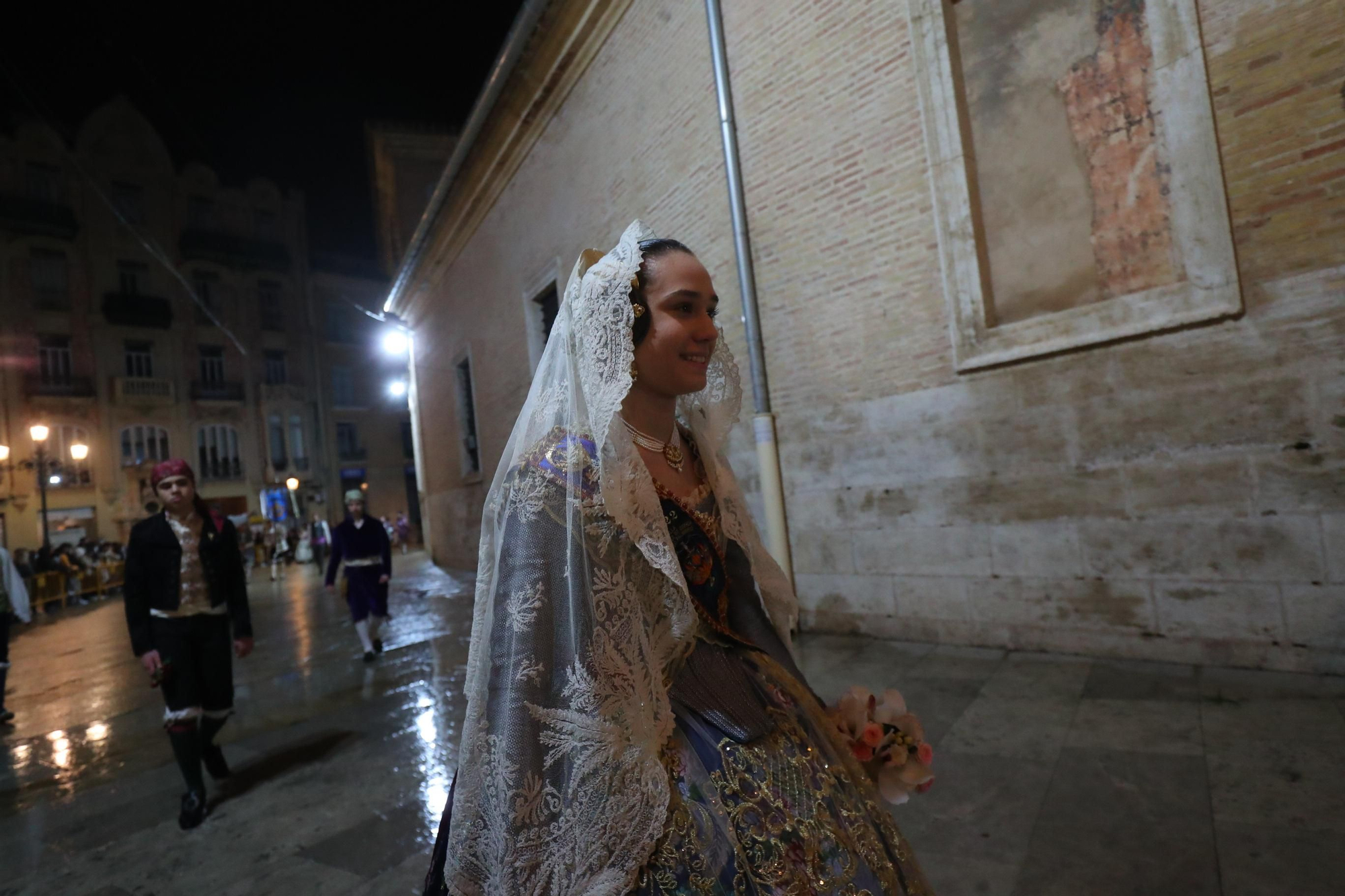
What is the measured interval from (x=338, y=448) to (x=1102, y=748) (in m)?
37.0

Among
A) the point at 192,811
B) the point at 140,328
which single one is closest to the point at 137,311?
the point at 140,328

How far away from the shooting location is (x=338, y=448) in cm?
3462

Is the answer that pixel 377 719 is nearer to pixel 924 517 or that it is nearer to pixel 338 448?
pixel 924 517

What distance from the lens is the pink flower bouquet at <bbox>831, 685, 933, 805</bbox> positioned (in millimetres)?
1523

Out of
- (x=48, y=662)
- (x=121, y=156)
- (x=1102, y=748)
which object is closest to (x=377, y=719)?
(x=1102, y=748)

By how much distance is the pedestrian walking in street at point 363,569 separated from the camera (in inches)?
280

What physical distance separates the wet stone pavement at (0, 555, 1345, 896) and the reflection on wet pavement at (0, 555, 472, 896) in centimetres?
2

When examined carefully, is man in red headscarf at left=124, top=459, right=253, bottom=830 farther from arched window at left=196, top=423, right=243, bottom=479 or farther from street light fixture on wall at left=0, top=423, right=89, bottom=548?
arched window at left=196, top=423, right=243, bottom=479

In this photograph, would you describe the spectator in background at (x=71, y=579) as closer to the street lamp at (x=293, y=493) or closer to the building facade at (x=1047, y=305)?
the street lamp at (x=293, y=493)

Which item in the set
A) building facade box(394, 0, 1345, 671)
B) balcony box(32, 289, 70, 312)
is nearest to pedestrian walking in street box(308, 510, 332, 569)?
balcony box(32, 289, 70, 312)

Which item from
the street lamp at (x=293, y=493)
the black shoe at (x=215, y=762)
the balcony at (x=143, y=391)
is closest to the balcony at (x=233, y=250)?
the balcony at (x=143, y=391)

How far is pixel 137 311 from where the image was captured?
28.8 m

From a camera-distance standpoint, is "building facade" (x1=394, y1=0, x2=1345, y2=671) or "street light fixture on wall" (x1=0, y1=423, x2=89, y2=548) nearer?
"building facade" (x1=394, y1=0, x2=1345, y2=671)

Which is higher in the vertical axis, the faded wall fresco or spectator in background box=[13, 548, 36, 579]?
the faded wall fresco
